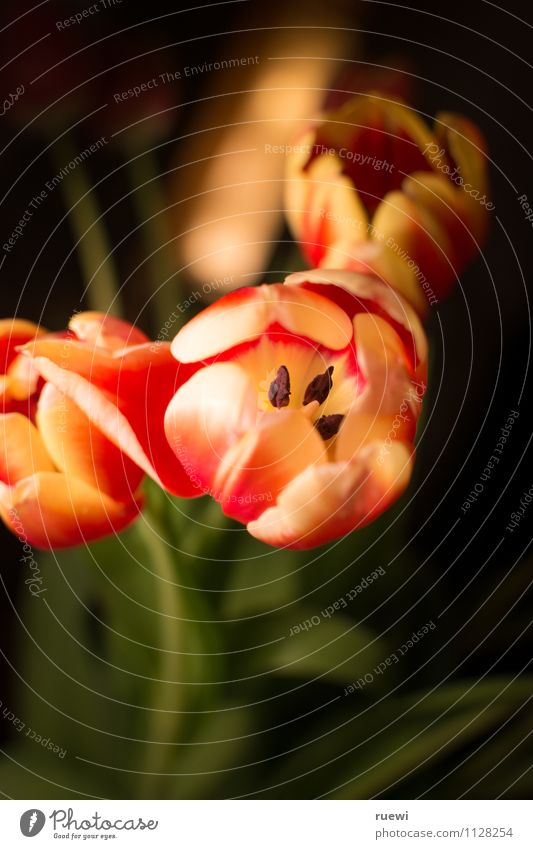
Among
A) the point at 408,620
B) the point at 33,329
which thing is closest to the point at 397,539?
the point at 408,620

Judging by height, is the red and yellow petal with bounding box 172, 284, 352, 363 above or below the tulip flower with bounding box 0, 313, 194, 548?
above

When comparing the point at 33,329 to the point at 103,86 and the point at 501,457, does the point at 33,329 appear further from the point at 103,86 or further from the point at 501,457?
the point at 501,457

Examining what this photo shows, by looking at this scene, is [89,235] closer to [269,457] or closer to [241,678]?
[269,457]
